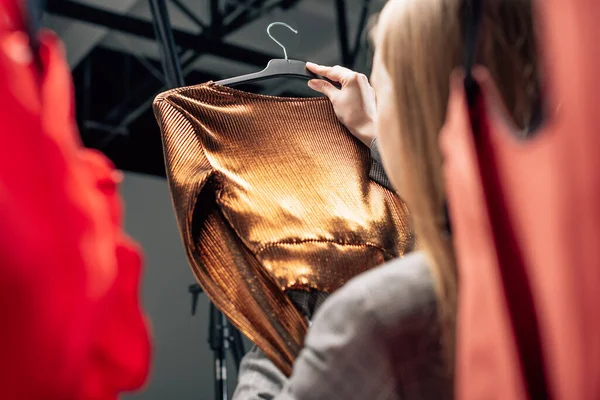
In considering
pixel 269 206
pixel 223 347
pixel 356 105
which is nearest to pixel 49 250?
pixel 269 206

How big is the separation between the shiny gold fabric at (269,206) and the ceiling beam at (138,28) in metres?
2.09

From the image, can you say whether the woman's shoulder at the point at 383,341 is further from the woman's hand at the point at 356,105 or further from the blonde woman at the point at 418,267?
the woman's hand at the point at 356,105

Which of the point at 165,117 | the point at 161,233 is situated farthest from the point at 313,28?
the point at 165,117

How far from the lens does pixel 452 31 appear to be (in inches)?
25.0

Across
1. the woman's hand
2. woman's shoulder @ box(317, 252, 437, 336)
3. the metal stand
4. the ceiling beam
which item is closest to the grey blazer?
woman's shoulder @ box(317, 252, 437, 336)

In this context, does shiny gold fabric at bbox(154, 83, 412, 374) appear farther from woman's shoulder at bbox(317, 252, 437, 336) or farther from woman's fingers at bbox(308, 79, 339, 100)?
woman's shoulder at bbox(317, 252, 437, 336)

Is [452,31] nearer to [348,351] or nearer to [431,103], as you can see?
[431,103]

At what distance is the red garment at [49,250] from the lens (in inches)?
16.8

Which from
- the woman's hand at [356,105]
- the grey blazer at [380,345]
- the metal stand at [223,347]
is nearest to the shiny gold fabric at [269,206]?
the woman's hand at [356,105]

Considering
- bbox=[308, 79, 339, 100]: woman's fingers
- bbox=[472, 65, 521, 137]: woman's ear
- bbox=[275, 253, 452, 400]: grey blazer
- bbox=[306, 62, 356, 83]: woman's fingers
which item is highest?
bbox=[306, 62, 356, 83]: woman's fingers

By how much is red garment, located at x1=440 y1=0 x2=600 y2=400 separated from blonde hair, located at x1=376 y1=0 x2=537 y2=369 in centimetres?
6

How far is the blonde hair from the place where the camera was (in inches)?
24.0

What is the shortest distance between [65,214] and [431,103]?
1.09 feet

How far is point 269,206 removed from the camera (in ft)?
3.18
